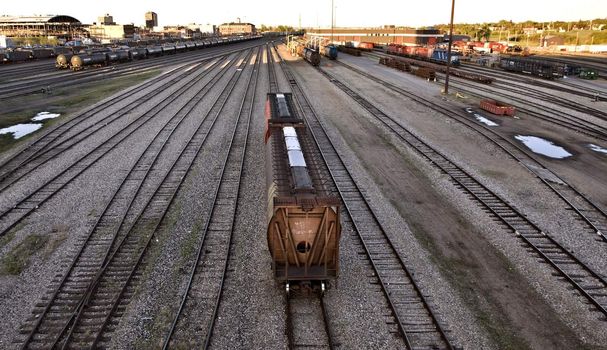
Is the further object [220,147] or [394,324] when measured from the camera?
[220,147]

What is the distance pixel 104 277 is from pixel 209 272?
3.25 m

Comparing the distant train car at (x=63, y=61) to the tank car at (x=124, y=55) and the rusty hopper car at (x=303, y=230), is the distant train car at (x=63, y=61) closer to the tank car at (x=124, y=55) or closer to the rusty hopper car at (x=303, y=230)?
the tank car at (x=124, y=55)

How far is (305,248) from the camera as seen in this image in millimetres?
11633

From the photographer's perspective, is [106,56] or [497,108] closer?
[497,108]

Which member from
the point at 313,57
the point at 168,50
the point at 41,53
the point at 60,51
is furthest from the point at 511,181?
the point at 60,51

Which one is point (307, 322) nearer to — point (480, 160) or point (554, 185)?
point (554, 185)

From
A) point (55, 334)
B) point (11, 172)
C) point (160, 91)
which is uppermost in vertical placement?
point (160, 91)

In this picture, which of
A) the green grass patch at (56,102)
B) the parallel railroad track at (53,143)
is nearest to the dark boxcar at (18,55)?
the green grass patch at (56,102)

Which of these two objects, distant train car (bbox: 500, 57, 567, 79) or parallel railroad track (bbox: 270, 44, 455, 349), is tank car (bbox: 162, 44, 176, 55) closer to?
distant train car (bbox: 500, 57, 567, 79)

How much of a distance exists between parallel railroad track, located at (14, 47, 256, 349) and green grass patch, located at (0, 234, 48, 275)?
167 cm

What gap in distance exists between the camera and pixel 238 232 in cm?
1585

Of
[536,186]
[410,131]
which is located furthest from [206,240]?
[410,131]

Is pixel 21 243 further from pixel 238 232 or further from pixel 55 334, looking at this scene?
pixel 238 232

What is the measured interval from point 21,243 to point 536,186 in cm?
2270
